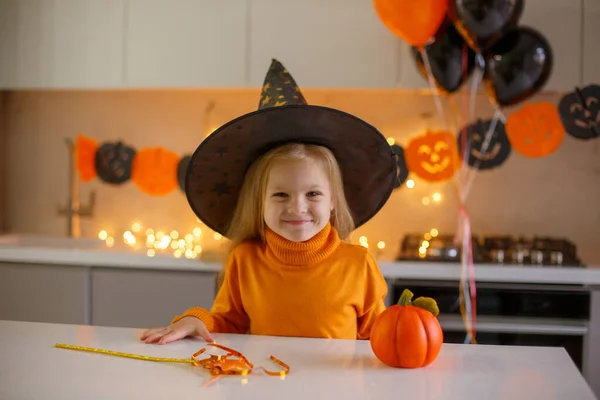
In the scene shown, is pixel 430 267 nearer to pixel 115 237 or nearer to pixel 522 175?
pixel 522 175

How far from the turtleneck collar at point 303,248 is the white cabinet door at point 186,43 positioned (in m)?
1.65

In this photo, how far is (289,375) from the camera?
104cm

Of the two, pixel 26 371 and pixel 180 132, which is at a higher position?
pixel 180 132

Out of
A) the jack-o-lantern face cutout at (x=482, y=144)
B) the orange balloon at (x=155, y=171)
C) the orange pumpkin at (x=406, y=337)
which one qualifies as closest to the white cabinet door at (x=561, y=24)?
the jack-o-lantern face cutout at (x=482, y=144)

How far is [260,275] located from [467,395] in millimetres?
636

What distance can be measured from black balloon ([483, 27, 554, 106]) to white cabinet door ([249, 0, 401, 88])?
580 mm

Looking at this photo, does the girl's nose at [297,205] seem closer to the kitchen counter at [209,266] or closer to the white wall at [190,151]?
the kitchen counter at [209,266]

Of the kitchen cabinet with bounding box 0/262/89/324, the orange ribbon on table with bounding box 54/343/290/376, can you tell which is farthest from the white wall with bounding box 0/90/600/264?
the orange ribbon on table with bounding box 54/343/290/376

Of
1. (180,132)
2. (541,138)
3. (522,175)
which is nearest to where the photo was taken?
(541,138)

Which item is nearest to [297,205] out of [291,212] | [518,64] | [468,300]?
[291,212]

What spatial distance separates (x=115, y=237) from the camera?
11.6ft

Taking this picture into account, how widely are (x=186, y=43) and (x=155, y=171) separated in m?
0.69

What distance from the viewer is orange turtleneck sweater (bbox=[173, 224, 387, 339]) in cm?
145

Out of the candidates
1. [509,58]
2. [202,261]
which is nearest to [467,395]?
[509,58]
